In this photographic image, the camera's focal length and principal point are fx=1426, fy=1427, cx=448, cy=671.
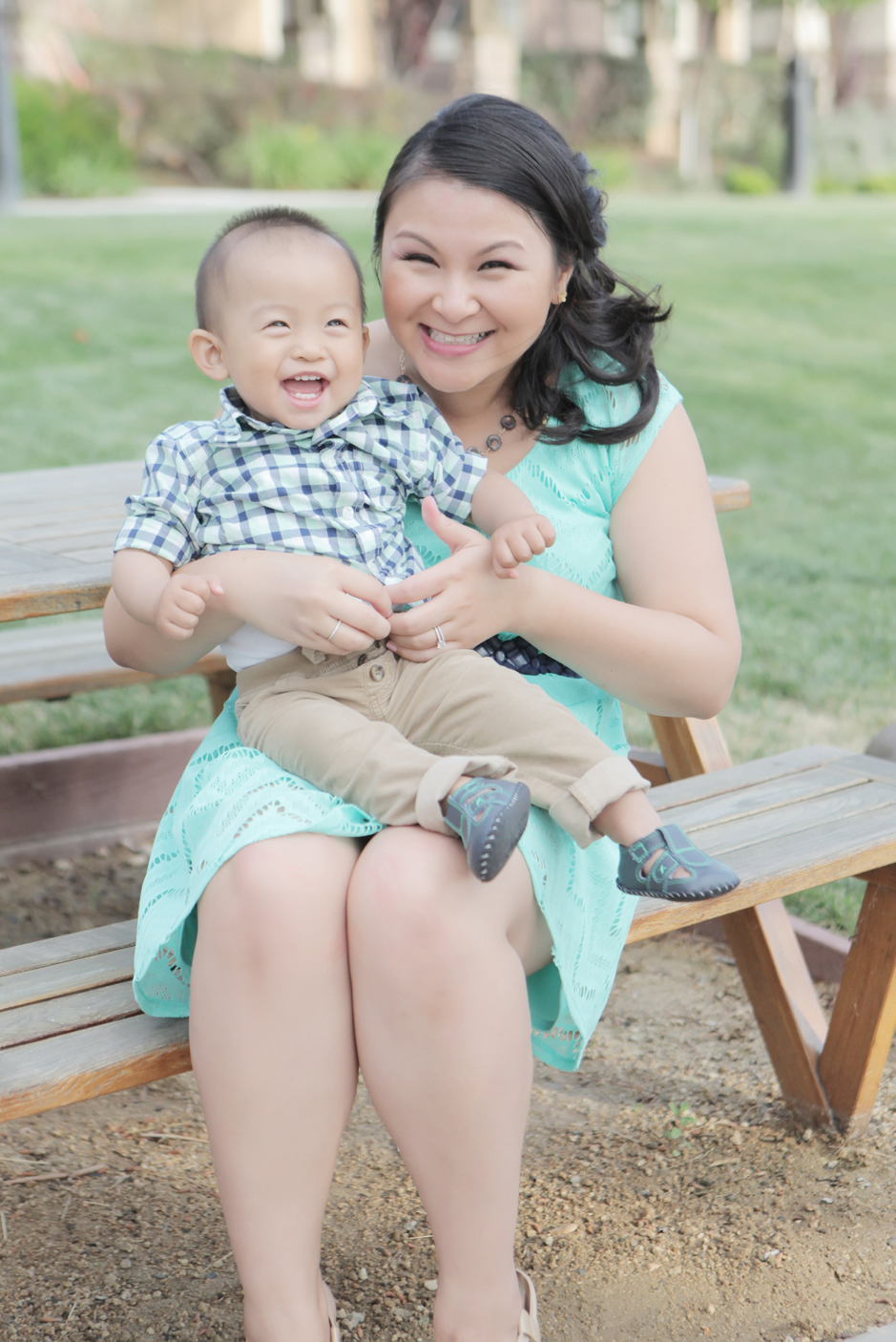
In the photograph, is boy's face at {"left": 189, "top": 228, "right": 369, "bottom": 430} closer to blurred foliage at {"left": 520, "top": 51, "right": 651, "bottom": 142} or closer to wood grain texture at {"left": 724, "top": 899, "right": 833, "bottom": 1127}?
wood grain texture at {"left": 724, "top": 899, "right": 833, "bottom": 1127}

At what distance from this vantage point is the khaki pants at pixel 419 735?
5.64ft

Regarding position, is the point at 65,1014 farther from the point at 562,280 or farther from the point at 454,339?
the point at 562,280

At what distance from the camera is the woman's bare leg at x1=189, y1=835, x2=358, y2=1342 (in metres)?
1.60

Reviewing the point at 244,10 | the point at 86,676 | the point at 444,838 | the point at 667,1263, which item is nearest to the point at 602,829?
the point at 444,838

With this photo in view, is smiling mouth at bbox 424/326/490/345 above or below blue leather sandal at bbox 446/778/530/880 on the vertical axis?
above

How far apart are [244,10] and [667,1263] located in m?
26.6

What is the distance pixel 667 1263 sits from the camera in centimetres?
214

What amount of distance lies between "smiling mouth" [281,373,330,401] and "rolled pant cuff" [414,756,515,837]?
603mm

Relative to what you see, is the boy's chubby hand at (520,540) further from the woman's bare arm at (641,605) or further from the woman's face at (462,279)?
the woman's face at (462,279)

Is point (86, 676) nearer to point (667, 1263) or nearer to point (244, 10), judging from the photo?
point (667, 1263)

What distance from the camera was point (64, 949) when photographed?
195 centimetres

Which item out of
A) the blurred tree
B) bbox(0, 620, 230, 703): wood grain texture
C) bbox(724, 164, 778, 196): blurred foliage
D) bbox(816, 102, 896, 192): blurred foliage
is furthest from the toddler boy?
the blurred tree

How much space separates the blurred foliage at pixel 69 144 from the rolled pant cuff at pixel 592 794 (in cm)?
1432

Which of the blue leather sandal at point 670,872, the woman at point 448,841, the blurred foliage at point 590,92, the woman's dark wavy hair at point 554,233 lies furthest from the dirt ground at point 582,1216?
the blurred foliage at point 590,92
